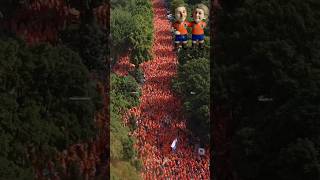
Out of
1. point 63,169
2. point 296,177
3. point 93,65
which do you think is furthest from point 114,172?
point 296,177

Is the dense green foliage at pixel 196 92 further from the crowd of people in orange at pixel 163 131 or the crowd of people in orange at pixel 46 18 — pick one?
the crowd of people in orange at pixel 46 18

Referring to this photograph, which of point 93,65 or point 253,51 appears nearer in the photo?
point 253,51

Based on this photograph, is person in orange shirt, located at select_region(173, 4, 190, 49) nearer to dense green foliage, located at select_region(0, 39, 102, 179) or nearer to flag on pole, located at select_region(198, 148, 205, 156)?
dense green foliage, located at select_region(0, 39, 102, 179)

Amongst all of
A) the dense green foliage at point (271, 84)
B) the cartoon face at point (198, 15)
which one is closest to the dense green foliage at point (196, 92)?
the dense green foliage at point (271, 84)

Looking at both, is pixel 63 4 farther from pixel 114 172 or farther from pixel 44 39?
pixel 114 172

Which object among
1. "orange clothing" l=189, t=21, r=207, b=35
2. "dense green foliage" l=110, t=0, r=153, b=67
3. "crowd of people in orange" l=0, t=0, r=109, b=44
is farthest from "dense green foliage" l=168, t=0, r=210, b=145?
"crowd of people in orange" l=0, t=0, r=109, b=44

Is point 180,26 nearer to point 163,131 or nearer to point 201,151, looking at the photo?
point 201,151
